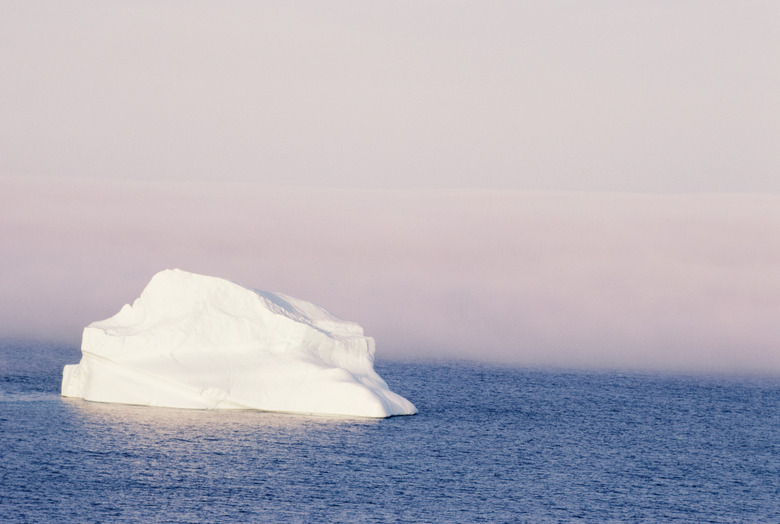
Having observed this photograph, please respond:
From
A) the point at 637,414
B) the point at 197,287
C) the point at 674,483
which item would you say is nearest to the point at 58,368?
the point at 197,287

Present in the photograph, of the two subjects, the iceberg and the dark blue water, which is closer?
the dark blue water

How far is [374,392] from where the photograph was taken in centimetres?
5006

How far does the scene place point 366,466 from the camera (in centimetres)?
4019

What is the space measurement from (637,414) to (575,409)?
193 inches

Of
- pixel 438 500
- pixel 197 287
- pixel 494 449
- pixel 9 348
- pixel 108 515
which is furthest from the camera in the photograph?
pixel 9 348

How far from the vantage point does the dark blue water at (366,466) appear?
33656 millimetres

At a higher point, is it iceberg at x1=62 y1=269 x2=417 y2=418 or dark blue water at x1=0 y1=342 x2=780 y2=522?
Result: iceberg at x1=62 y1=269 x2=417 y2=418

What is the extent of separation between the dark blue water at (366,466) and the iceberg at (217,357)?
1.05 metres

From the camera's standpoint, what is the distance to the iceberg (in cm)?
4825

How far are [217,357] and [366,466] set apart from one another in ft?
40.8

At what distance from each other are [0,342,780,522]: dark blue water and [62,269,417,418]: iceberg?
105 centimetres

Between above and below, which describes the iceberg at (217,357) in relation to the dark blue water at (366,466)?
above

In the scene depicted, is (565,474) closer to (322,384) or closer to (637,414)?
(322,384)

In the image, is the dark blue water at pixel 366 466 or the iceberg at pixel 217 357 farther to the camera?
the iceberg at pixel 217 357
